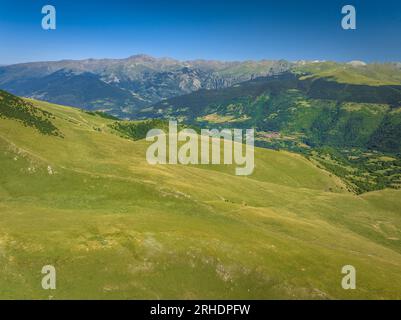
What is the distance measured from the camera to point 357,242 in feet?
415

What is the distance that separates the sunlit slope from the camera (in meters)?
70.4

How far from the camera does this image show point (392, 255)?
122188mm

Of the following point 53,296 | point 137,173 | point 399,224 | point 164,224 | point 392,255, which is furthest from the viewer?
point 399,224

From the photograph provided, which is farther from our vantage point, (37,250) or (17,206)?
(17,206)

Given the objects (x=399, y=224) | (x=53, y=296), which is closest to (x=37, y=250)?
(x=53, y=296)

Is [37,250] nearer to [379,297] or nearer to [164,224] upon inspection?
[164,224]

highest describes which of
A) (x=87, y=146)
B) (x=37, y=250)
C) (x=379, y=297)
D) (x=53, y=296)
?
(x=87, y=146)

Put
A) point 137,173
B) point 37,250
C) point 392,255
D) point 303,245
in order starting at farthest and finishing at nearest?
point 137,173 < point 392,255 < point 303,245 < point 37,250

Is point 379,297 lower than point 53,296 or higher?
lower

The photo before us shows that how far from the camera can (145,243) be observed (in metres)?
80.1

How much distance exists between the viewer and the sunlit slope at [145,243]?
2771 inches

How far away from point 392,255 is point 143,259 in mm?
83307

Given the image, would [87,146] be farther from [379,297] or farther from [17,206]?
[379,297]

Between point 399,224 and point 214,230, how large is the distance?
121770 millimetres
